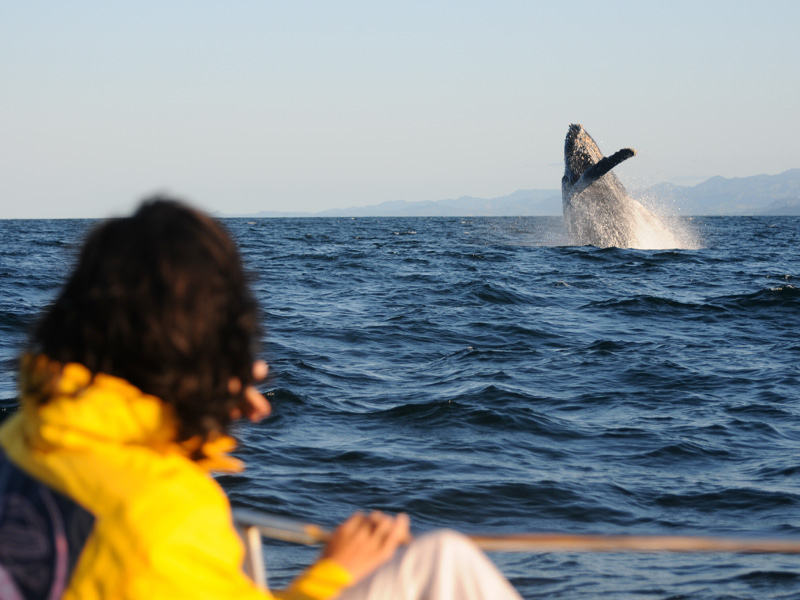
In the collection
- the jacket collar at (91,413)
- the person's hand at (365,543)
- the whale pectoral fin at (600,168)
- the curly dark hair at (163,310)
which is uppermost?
the whale pectoral fin at (600,168)

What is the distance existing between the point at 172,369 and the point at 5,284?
20.0 meters

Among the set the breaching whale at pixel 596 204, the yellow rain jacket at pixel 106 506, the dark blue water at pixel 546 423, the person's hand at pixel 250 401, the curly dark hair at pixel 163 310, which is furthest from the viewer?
the breaching whale at pixel 596 204

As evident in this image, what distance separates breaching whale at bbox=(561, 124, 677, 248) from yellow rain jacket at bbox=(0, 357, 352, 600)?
1102 inches

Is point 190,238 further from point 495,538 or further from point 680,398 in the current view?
point 680,398

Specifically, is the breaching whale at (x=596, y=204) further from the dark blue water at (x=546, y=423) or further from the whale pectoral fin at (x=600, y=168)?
the dark blue water at (x=546, y=423)

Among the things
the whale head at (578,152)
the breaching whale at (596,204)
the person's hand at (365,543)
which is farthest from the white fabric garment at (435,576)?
the whale head at (578,152)

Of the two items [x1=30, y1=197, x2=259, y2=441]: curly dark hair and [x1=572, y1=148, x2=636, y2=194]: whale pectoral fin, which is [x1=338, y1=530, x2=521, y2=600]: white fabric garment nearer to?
[x1=30, y1=197, x2=259, y2=441]: curly dark hair

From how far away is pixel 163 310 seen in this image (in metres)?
1.49

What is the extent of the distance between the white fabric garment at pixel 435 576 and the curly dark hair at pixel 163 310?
20.5 inches

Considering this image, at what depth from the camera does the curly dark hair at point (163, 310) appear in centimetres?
149

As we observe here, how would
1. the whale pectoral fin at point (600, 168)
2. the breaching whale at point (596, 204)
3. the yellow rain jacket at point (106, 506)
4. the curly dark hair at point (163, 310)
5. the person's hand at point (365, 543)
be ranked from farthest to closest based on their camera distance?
the breaching whale at point (596, 204)
the whale pectoral fin at point (600, 168)
the person's hand at point (365, 543)
the curly dark hair at point (163, 310)
the yellow rain jacket at point (106, 506)

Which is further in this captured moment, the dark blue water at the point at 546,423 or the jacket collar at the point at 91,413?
the dark blue water at the point at 546,423

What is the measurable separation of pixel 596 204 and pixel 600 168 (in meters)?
2.83

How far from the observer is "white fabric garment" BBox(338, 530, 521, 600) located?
1.82 metres
